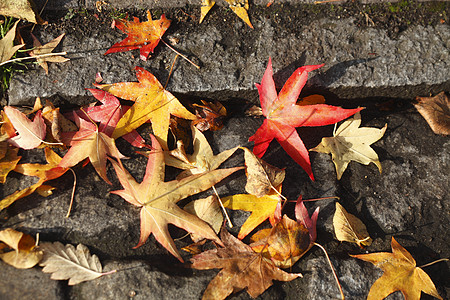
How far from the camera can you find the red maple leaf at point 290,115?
1582mm

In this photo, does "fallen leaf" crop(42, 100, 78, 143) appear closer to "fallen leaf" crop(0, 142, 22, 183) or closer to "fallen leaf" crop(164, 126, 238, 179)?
"fallen leaf" crop(0, 142, 22, 183)

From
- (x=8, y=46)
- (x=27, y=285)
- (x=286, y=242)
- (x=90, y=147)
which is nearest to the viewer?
(x=27, y=285)

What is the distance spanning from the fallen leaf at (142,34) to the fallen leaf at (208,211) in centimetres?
71

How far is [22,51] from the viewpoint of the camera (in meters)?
1.71

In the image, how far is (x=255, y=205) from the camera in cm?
157

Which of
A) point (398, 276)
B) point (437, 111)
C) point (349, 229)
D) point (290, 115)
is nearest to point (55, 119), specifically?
point (290, 115)

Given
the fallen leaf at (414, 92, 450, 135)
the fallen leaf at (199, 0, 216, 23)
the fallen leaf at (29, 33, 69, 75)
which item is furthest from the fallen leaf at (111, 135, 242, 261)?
Result: the fallen leaf at (414, 92, 450, 135)

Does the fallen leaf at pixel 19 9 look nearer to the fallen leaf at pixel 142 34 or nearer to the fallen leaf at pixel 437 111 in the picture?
the fallen leaf at pixel 142 34

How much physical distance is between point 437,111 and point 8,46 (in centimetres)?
204

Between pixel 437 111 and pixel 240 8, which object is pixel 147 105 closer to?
pixel 240 8

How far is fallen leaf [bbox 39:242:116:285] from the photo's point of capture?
1.37 meters

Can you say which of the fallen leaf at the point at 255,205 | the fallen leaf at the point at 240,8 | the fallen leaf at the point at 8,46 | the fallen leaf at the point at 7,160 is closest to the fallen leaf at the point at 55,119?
the fallen leaf at the point at 7,160

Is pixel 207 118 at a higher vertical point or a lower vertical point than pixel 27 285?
higher

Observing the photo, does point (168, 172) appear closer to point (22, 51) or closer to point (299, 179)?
point (299, 179)
